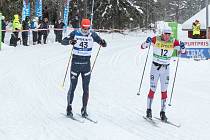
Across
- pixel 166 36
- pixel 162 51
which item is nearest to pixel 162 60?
pixel 162 51

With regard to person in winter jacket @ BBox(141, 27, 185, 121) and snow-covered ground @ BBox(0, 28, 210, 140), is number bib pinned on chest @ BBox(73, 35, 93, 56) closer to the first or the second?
person in winter jacket @ BBox(141, 27, 185, 121)

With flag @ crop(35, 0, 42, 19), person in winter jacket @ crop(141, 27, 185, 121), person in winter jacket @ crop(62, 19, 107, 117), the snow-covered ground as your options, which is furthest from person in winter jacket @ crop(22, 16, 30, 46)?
person in winter jacket @ crop(141, 27, 185, 121)

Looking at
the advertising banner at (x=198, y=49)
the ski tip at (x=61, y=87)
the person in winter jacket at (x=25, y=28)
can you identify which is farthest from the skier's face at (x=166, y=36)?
the person in winter jacket at (x=25, y=28)

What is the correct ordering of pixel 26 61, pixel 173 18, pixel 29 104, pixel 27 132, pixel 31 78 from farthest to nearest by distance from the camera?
pixel 173 18 < pixel 26 61 < pixel 31 78 < pixel 29 104 < pixel 27 132

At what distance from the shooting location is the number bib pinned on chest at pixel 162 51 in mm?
10478

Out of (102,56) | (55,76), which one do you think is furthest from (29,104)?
(102,56)

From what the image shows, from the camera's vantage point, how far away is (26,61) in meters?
20.1

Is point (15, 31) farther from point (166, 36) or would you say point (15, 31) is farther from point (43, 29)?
point (166, 36)

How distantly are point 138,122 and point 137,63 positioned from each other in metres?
12.6

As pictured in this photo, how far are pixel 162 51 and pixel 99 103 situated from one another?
9.51ft

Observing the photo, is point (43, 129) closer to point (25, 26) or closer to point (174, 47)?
point (174, 47)

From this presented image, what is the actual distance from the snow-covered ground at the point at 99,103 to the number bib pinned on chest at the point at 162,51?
1429 mm

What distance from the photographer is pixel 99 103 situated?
12.7m

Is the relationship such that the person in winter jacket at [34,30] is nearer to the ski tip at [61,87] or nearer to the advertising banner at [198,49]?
the advertising banner at [198,49]
